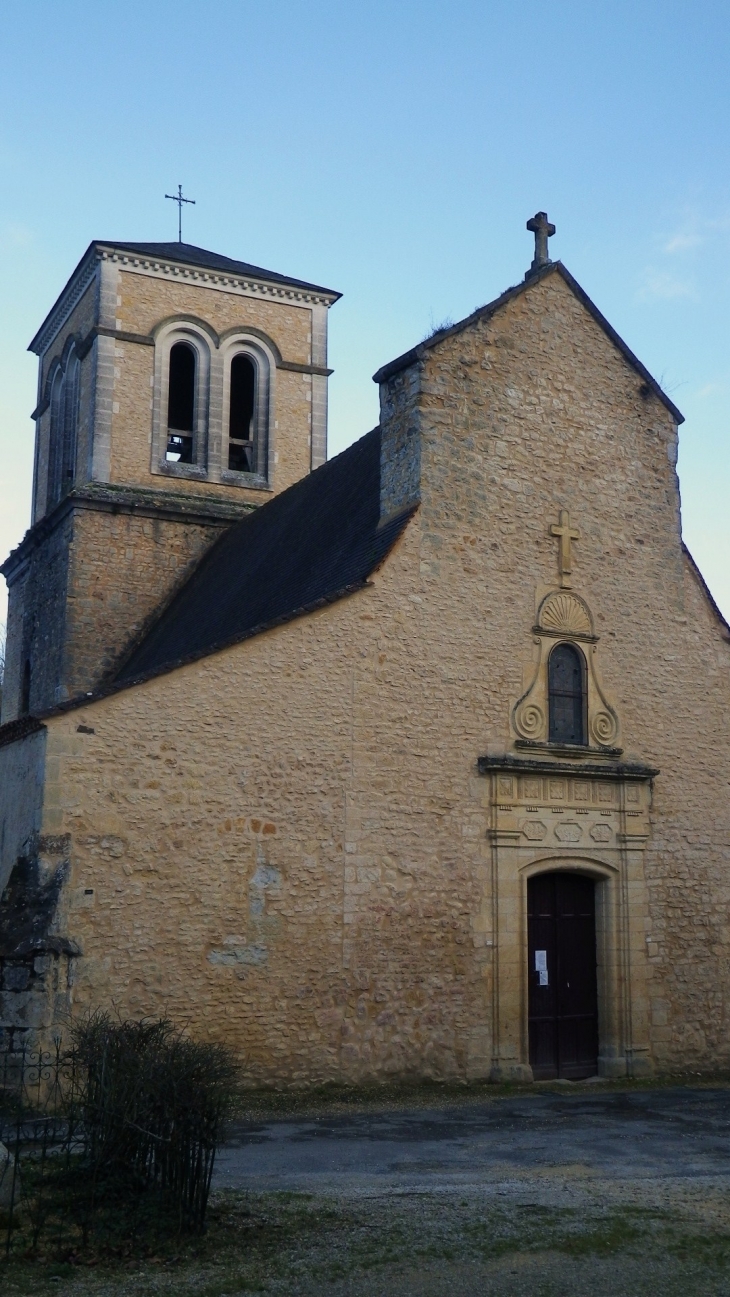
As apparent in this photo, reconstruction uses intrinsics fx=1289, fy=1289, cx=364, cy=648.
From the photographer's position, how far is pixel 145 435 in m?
20.1

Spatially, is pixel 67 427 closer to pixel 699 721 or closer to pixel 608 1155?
pixel 699 721

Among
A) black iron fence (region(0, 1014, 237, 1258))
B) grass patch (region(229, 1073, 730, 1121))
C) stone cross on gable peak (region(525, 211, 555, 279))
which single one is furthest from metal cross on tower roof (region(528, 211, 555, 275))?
black iron fence (region(0, 1014, 237, 1258))

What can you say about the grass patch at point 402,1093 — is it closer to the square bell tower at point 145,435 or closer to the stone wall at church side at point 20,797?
the stone wall at church side at point 20,797

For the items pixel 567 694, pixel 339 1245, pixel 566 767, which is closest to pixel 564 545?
pixel 567 694

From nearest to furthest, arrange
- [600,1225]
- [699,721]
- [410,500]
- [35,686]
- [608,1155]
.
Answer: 1. [600,1225]
2. [608,1155]
3. [410,500]
4. [699,721]
5. [35,686]

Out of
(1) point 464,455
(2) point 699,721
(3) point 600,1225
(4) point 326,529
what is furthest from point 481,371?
(3) point 600,1225

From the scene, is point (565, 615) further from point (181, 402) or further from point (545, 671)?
point (181, 402)

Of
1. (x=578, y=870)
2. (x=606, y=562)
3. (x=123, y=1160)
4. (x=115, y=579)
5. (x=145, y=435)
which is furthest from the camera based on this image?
(x=145, y=435)

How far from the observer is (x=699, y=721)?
47.1 ft

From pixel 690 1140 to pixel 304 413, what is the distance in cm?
1447

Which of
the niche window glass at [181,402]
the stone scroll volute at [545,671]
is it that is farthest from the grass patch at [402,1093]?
the niche window glass at [181,402]

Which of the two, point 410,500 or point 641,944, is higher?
point 410,500

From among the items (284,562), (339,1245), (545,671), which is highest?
(284,562)

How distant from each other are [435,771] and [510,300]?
206 inches
